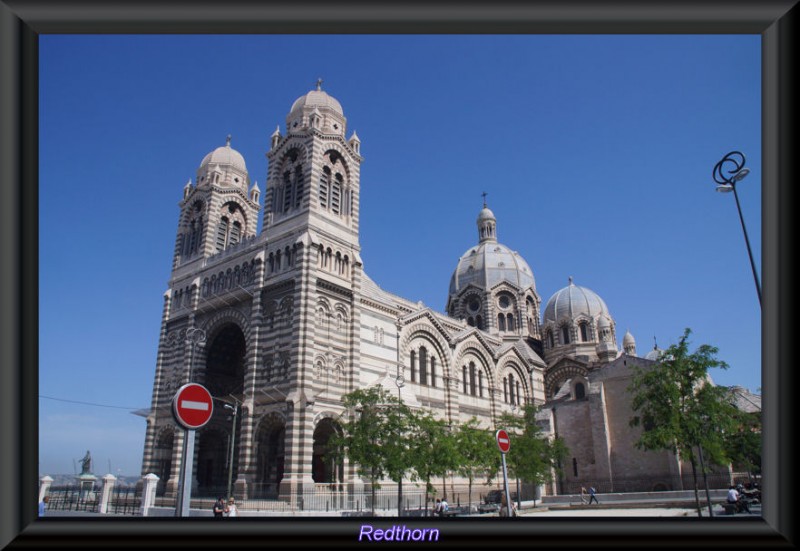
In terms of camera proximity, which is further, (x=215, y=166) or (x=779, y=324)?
(x=215, y=166)

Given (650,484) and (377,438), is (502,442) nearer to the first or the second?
(377,438)

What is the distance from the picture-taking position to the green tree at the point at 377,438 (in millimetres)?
27875

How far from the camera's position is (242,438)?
3384cm

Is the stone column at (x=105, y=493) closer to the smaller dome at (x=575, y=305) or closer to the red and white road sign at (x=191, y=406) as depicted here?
the red and white road sign at (x=191, y=406)

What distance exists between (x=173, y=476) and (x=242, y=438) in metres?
7.13

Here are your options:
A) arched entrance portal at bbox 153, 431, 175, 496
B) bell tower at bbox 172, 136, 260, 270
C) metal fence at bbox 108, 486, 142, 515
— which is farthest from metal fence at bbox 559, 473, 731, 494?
bell tower at bbox 172, 136, 260, 270

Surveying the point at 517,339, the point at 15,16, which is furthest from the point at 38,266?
the point at 517,339

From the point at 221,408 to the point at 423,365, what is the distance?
14945mm

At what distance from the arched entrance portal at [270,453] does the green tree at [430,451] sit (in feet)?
28.0

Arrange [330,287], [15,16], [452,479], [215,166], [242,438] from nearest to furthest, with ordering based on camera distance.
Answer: [15,16] < [242,438] < [330,287] < [452,479] < [215,166]

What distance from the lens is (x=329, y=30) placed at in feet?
21.4

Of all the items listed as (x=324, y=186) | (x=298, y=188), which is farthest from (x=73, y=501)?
(x=324, y=186)

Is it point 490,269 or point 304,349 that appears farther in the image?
point 490,269
